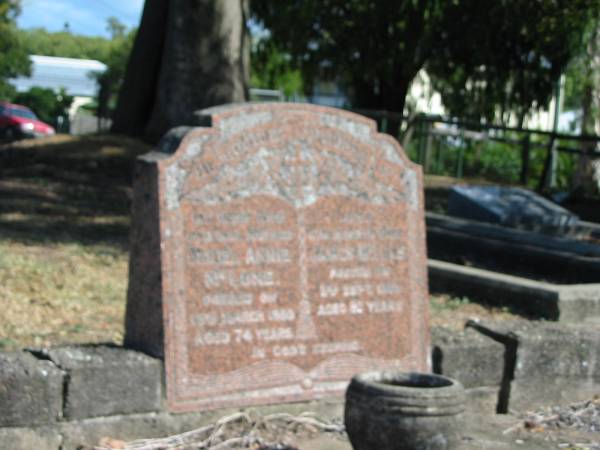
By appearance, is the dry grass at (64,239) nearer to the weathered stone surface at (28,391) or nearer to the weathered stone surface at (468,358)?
the weathered stone surface at (28,391)

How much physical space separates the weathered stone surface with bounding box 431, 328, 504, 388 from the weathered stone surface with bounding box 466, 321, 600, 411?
0.11m

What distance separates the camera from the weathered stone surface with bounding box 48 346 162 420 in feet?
17.3

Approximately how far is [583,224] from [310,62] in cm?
1277

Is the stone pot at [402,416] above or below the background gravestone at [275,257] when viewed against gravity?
below

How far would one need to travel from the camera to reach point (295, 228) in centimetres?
591

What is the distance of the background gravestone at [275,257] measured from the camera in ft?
18.3

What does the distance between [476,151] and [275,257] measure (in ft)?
60.7

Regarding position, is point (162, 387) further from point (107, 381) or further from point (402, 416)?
point (402, 416)

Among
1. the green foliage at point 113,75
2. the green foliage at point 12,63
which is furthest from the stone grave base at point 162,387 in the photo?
the green foliage at point 12,63

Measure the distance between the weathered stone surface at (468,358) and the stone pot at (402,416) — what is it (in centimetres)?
123

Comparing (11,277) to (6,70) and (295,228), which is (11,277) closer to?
(295,228)

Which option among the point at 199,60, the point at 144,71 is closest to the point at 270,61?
the point at 144,71

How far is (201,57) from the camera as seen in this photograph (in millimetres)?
15016

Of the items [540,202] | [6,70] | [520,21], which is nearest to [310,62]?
[520,21]
